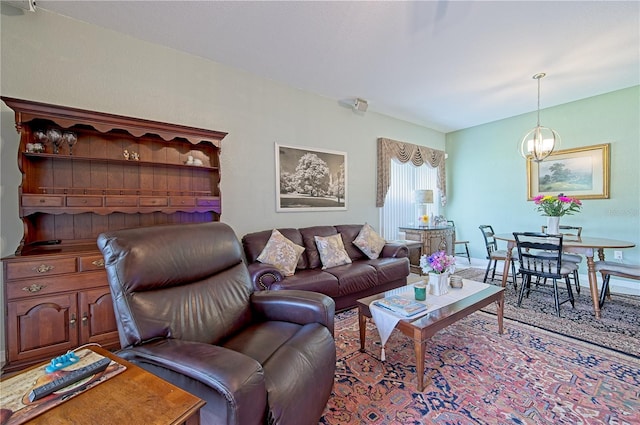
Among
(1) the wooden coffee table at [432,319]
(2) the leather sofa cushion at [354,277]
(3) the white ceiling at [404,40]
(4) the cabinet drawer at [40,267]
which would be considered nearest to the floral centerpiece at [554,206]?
(3) the white ceiling at [404,40]

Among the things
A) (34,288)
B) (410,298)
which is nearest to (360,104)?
(410,298)

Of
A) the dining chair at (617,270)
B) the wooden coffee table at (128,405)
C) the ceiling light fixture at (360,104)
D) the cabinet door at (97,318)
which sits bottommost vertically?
the cabinet door at (97,318)

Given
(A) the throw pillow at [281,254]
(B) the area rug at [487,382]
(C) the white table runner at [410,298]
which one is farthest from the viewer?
(A) the throw pillow at [281,254]

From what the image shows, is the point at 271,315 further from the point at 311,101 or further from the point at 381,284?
the point at 311,101

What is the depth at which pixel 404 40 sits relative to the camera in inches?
103

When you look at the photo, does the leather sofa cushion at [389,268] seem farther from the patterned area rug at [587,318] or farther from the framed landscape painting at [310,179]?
the framed landscape painting at [310,179]

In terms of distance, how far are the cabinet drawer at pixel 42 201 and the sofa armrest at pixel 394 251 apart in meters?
3.42

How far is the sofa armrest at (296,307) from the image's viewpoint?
5.54 feet

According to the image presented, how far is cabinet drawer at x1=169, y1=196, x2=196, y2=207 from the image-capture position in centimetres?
266

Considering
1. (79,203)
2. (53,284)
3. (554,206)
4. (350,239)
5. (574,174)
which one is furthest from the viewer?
(574,174)

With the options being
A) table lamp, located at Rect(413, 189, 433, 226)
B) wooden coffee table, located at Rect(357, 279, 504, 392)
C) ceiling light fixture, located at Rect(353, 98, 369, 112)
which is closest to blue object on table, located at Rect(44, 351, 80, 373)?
wooden coffee table, located at Rect(357, 279, 504, 392)

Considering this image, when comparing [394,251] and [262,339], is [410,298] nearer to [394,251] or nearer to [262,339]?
[262,339]

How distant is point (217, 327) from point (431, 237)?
12.9 feet

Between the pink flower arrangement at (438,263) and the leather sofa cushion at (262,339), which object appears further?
the pink flower arrangement at (438,263)
